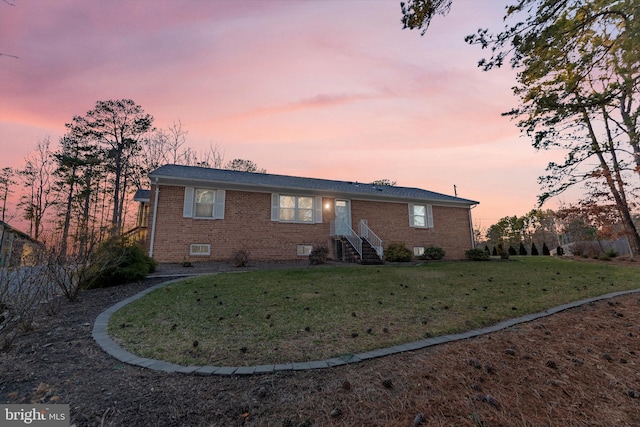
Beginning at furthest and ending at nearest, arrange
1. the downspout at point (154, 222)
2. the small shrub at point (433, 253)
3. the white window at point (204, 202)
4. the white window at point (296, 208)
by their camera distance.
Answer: the small shrub at point (433, 253), the white window at point (296, 208), the white window at point (204, 202), the downspout at point (154, 222)

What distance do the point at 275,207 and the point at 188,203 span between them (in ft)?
12.5

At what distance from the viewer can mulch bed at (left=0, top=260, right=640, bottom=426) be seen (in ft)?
6.28

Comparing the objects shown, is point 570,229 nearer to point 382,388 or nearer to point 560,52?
point 560,52

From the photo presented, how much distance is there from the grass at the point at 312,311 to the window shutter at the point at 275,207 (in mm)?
5383

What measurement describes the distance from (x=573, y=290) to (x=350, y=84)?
8952mm

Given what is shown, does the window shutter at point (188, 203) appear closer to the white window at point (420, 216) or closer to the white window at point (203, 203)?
the white window at point (203, 203)

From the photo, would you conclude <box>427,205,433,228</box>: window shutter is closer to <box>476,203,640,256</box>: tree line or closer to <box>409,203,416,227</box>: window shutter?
<box>409,203,416,227</box>: window shutter

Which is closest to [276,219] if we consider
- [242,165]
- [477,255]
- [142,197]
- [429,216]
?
[142,197]

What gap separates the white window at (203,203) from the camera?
1213 centimetres

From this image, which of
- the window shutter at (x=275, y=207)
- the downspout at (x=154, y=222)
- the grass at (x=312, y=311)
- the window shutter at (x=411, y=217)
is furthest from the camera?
the window shutter at (x=411, y=217)

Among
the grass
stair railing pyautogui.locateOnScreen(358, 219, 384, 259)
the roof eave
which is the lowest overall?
the grass
